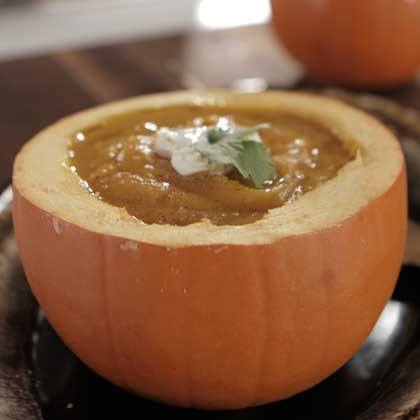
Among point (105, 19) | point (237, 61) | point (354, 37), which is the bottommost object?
point (105, 19)

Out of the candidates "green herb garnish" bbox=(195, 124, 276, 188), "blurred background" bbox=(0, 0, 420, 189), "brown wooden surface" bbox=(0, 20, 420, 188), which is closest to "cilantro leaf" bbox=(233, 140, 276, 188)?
"green herb garnish" bbox=(195, 124, 276, 188)

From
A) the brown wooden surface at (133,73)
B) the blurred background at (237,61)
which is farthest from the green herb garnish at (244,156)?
the brown wooden surface at (133,73)

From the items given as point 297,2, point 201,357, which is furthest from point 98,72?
point 201,357

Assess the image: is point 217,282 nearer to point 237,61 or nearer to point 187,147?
point 187,147

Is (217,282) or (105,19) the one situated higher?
(217,282)

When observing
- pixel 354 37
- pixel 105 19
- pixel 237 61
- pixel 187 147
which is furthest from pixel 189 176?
pixel 105 19

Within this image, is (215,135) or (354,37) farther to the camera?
(354,37)

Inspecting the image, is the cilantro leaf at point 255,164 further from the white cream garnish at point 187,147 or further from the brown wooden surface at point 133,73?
the brown wooden surface at point 133,73
